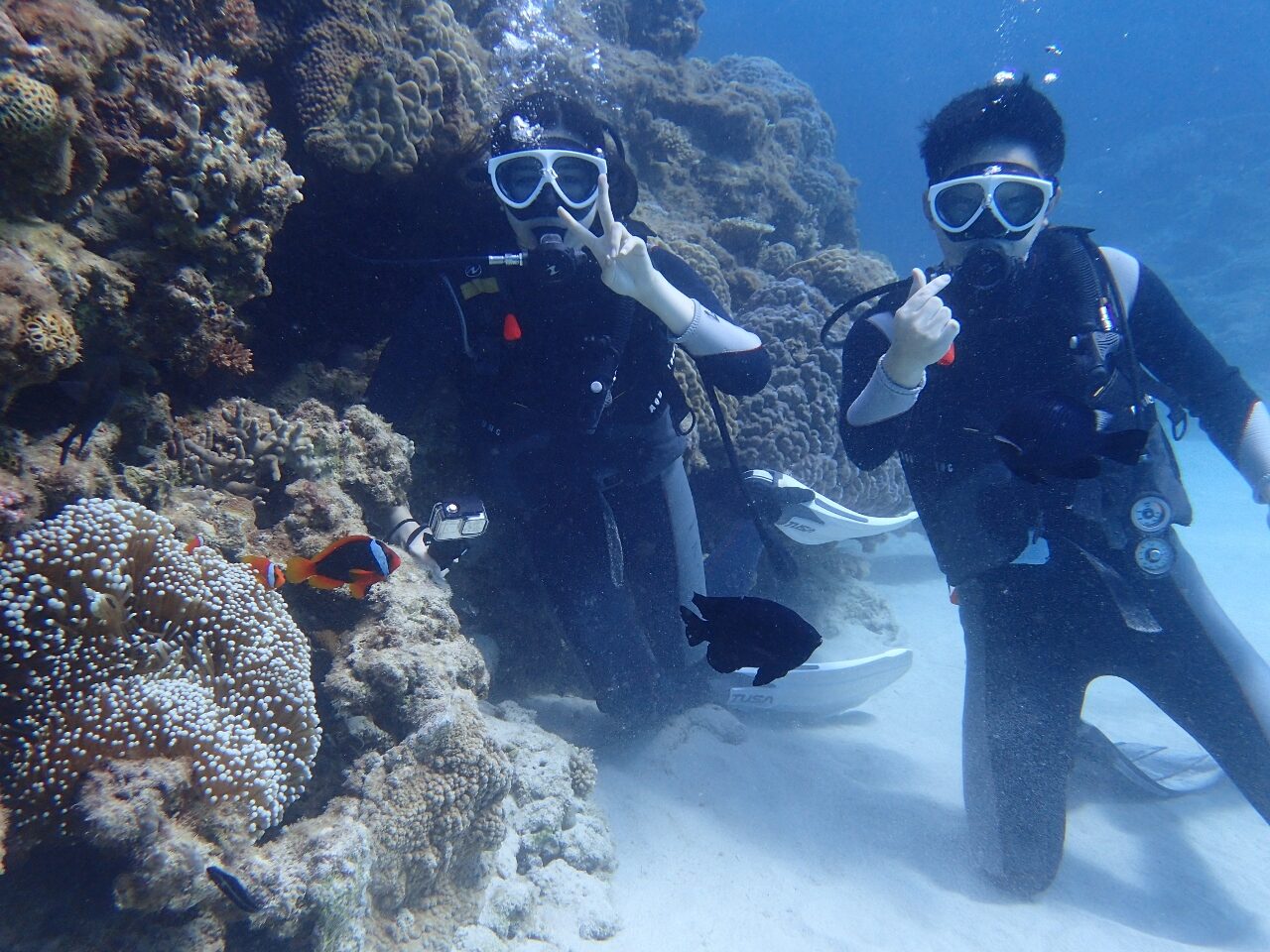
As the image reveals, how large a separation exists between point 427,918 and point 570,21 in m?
7.85

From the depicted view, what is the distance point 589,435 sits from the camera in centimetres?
371

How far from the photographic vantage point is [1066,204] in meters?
25.8

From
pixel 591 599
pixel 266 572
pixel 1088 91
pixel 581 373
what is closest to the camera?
pixel 266 572

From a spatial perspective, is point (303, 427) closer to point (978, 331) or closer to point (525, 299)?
point (525, 299)

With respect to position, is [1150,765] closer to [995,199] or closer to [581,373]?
[995,199]

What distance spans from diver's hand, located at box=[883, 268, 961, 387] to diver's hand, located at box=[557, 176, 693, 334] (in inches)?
44.8

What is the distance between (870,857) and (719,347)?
3.18 meters

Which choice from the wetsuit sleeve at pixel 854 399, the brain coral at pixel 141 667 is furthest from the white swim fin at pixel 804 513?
the brain coral at pixel 141 667

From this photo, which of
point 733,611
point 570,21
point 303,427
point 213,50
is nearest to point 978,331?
point 733,611

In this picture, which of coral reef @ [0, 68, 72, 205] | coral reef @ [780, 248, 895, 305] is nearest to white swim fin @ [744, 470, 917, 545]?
coral reef @ [780, 248, 895, 305]

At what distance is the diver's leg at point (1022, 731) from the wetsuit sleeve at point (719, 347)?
192cm

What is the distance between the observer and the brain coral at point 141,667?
5.49 ft

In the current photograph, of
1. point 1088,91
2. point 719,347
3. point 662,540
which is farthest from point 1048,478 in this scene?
point 1088,91

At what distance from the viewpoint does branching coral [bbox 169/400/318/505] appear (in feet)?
8.68
